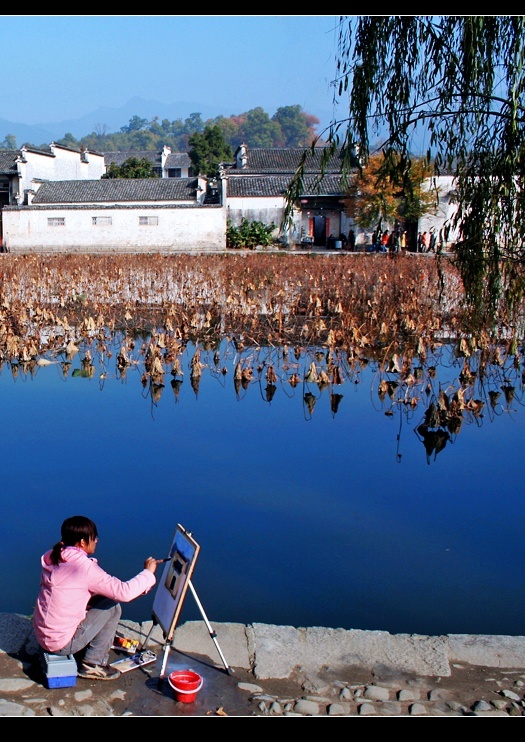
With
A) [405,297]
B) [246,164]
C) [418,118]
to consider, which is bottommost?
[405,297]

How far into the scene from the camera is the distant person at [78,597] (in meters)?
3.28

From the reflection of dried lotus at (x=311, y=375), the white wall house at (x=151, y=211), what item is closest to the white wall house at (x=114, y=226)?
the white wall house at (x=151, y=211)

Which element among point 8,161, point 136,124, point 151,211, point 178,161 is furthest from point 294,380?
point 136,124

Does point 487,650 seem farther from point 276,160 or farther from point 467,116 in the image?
point 276,160

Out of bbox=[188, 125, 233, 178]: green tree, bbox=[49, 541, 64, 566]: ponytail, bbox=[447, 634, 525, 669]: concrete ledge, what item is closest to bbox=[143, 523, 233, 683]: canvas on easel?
bbox=[49, 541, 64, 566]: ponytail

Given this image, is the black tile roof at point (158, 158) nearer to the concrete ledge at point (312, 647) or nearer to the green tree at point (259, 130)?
the green tree at point (259, 130)

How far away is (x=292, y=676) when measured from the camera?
137 inches

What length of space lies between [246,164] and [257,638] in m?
37.4

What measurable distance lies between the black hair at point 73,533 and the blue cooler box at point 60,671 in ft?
1.29

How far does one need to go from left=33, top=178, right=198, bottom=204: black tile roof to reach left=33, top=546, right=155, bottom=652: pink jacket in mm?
31201

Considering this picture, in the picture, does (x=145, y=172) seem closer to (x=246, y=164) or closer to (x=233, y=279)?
(x=246, y=164)
